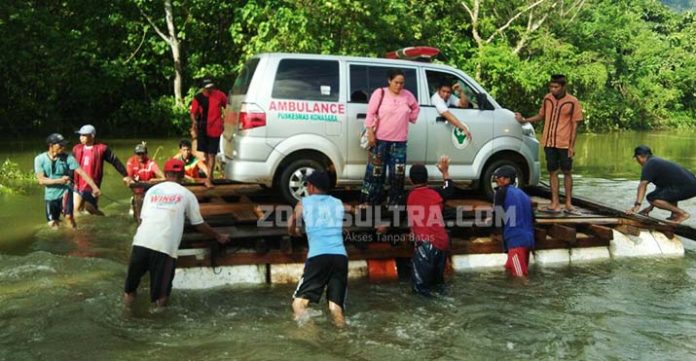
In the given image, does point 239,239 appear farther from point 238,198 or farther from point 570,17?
point 570,17

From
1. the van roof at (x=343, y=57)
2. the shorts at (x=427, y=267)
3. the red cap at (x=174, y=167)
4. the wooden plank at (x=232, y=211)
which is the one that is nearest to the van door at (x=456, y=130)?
the van roof at (x=343, y=57)

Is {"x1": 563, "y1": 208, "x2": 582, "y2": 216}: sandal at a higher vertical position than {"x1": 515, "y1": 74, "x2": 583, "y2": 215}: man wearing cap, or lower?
lower

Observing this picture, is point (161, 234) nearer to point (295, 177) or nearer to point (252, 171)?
point (252, 171)

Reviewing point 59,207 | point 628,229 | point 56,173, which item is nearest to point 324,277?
point 628,229

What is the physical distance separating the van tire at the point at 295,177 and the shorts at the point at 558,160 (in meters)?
3.10

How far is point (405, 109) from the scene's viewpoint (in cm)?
742

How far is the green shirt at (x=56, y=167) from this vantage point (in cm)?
899

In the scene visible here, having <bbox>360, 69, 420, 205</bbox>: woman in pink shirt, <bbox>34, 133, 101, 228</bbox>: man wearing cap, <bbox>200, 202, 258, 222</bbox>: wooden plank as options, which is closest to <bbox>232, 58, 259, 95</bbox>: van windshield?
<bbox>200, 202, 258, 222</bbox>: wooden plank

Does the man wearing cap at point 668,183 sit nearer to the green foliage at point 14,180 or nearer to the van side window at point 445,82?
the van side window at point 445,82

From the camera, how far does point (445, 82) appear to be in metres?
8.52

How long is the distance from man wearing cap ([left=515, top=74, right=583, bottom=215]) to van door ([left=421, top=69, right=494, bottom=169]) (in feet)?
1.94

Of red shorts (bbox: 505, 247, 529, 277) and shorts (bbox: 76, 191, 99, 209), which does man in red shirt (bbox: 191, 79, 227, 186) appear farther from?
red shorts (bbox: 505, 247, 529, 277)

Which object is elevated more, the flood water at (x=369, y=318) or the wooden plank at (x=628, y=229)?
the wooden plank at (x=628, y=229)

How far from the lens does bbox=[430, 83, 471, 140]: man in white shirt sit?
27.1ft
